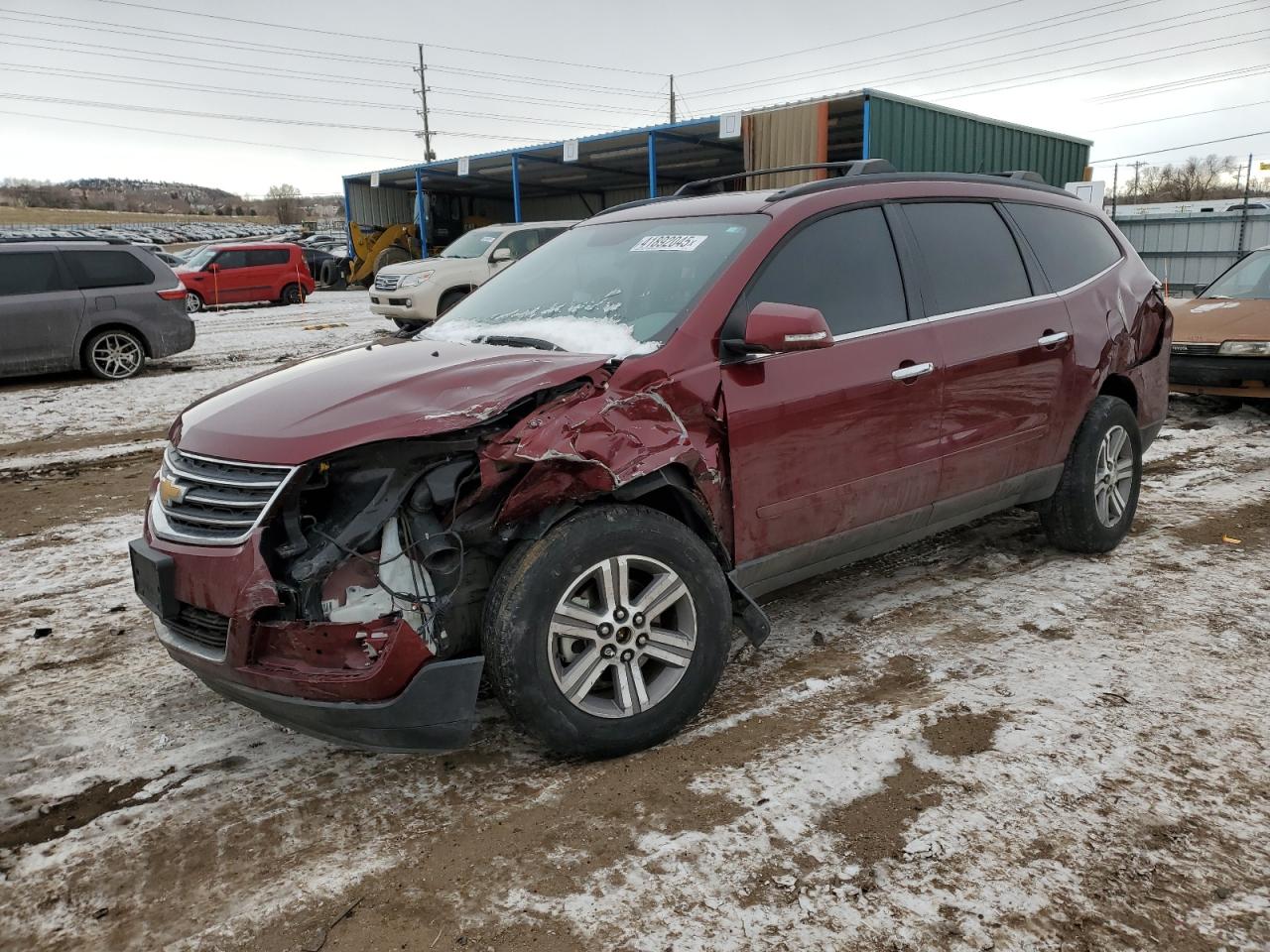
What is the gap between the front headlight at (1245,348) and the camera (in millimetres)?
8016

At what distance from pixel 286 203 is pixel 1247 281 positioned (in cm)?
9989

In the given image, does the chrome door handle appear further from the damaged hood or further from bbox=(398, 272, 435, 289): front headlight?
bbox=(398, 272, 435, 289): front headlight

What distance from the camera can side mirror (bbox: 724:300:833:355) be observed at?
306 centimetres

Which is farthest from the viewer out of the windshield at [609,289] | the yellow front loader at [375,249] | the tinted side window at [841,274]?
the yellow front loader at [375,249]

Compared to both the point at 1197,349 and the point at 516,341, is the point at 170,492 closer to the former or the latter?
the point at 516,341

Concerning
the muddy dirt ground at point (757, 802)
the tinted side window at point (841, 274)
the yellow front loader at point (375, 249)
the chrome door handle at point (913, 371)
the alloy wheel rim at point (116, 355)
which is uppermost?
the yellow front loader at point (375, 249)

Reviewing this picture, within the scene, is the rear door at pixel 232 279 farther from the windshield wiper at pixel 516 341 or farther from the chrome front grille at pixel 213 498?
the chrome front grille at pixel 213 498

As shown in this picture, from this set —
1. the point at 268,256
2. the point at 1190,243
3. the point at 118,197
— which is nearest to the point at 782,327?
the point at 1190,243

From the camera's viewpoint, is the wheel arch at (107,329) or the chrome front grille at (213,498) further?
the wheel arch at (107,329)

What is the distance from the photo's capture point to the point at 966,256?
13.4 feet

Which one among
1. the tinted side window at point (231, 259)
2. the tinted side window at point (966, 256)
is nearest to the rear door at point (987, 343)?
the tinted side window at point (966, 256)

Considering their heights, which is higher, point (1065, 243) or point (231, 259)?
point (231, 259)

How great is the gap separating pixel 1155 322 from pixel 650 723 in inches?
151

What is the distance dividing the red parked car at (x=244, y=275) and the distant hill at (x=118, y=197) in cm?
8236
